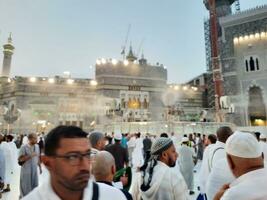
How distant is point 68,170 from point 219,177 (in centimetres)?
143

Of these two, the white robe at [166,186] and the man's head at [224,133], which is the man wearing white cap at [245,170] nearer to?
the white robe at [166,186]

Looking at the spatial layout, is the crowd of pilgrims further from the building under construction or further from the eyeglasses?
the building under construction

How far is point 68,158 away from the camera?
2.97ft

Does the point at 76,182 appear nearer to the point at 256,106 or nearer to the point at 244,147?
the point at 244,147

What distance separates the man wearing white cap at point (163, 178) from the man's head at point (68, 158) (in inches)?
Result: 35.3

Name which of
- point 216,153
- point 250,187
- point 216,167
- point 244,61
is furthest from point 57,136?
point 244,61

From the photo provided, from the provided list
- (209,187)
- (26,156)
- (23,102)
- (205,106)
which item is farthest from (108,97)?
Answer: (209,187)

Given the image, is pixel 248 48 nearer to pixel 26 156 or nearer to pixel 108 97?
pixel 108 97

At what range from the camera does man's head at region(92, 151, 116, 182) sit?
1.46 m

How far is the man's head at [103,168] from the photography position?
146 centimetres

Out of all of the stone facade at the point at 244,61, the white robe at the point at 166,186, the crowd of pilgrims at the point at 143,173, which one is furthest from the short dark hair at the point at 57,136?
the stone facade at the point at 244,61

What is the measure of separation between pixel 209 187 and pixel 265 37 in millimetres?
22461

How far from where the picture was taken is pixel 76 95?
77.2 feet

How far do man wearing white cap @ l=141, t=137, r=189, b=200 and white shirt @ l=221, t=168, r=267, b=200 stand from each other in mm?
607
